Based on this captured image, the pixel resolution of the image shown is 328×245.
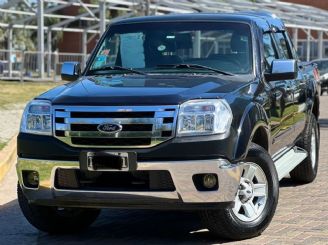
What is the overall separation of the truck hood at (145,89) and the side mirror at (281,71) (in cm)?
41

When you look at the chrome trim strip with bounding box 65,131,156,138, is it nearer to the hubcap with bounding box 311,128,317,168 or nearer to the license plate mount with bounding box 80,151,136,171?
the license plate mount with bounding box 80,151,136,171

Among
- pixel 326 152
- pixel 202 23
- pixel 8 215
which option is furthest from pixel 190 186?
pixel 326 152

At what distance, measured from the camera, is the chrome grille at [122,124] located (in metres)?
5.22

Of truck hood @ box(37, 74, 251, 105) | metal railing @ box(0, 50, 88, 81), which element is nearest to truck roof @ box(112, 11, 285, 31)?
truck hood @ box(37, 74, 251, 105)

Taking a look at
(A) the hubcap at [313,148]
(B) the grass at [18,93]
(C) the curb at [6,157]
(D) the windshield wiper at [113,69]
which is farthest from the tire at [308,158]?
(B) the grass at [18,93]

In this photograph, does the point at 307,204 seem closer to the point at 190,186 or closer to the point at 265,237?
the point at 265,237

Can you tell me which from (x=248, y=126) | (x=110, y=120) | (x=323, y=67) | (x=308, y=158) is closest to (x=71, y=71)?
(x=110, y=120)

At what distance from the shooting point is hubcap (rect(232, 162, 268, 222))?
5.70 m

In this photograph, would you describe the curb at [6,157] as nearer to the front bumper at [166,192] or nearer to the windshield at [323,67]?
the front bumper at [166,192]

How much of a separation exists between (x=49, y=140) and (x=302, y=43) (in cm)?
5484

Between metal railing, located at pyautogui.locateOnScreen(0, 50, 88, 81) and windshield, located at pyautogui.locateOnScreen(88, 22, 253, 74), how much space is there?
23683 mm

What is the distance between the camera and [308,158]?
848 cm

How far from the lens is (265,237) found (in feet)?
19.5

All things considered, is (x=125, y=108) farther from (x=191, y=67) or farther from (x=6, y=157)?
(x=6, y=157)
